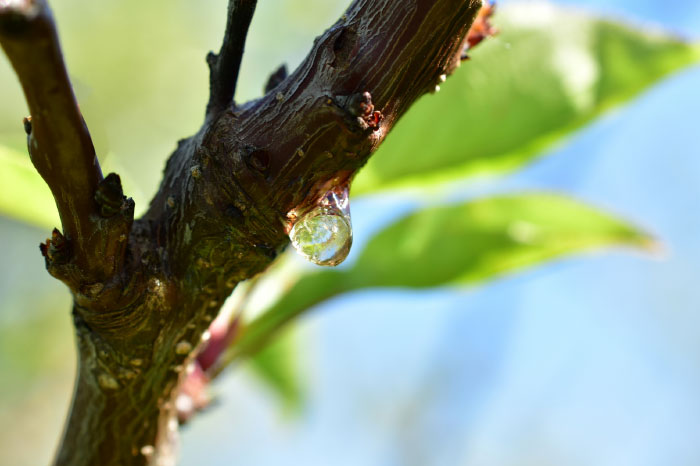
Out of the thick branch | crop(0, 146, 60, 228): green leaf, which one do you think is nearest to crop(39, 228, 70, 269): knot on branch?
the thick branch

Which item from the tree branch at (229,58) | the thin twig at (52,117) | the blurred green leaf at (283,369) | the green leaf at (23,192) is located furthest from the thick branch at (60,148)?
the blurred green leaf at (283,369)

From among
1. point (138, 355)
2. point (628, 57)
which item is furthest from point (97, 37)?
point (138, 355)

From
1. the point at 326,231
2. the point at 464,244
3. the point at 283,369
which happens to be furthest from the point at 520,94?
the point at 283,369

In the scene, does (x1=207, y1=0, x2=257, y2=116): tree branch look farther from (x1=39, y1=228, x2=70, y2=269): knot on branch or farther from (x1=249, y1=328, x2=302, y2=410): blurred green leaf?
(x1=249, y1=328, x2=302, y2=410): blurred green leaf

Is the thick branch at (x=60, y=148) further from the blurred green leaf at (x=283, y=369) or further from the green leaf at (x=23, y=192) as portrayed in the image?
the blurred green leaf at (x=283, y=369)

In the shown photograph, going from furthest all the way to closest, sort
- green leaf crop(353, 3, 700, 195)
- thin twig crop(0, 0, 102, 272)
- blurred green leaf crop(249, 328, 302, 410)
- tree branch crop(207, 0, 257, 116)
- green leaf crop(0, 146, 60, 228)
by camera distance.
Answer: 1. blurred green leaf crop(249, 328, 302, 410)
2. green leaf crop(353, 3, 700, 195)
3. green leaf crop(0, 146, 60, 228)
4. tree branch crop(207, 0, 257, 116)
5. thin twig crop(0, 0, 102, 272)

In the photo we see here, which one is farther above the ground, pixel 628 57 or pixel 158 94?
pixel 158 94

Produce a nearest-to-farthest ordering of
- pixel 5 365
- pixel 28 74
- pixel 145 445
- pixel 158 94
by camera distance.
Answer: pixel 28 74, pixel 145 445, pixel 5 365, pixel 158 94

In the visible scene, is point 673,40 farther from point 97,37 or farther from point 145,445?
point 97,37
